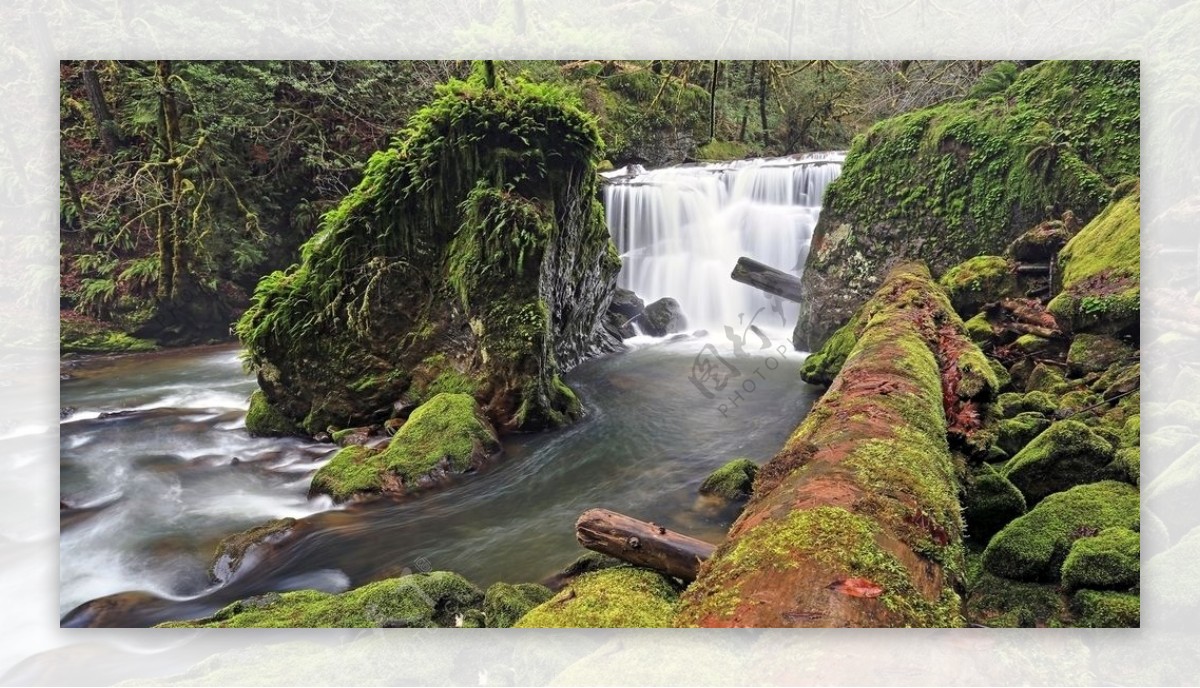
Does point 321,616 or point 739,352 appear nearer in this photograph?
A: point 321,616

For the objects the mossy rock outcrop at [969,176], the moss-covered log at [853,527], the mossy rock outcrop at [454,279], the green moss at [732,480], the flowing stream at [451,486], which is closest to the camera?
the moss-covered log at [853,527]

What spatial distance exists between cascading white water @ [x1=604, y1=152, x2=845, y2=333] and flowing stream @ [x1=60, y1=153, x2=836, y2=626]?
12 millimetres

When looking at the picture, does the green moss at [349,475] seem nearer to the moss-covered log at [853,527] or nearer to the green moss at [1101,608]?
the moss-covered log at [853,527]

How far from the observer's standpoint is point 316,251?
355cm

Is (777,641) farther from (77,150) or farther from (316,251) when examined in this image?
(77,150)

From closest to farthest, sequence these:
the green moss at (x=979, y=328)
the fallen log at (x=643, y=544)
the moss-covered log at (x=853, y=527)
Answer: the moss-covered log at (x=853, y=527) < the fallen log at (x=643, y=544) < the green moss at (x=979, y=328)

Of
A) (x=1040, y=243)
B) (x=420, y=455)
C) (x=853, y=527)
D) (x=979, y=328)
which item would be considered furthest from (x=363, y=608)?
(x=1040, y=243)

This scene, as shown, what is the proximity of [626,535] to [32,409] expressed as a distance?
112 inches

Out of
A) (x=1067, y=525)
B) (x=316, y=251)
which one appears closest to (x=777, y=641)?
(x=1067, y=525)

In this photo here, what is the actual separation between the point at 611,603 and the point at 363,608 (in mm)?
1087

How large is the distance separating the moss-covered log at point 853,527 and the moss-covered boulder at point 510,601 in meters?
0.87

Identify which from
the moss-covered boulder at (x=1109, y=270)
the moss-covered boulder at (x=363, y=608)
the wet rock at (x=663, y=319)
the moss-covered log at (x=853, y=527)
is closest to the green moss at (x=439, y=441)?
the moss-covered boulder at (x=363, y=608)

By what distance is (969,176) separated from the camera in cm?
381

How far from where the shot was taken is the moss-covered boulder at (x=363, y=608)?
3.04m
